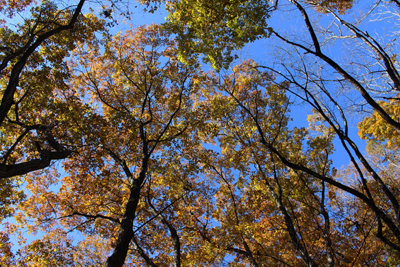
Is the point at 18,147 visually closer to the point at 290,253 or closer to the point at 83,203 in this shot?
the point at 83,203

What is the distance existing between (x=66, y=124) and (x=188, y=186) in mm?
5886

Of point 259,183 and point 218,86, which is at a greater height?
point 218,86

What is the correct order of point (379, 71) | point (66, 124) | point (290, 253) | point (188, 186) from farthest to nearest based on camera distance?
point (290, 253) → point (188, 186) → point (66, 124) → point (379, 71)

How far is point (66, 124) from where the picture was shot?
797 cm

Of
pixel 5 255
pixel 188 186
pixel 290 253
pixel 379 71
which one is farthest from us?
pixel 290 253

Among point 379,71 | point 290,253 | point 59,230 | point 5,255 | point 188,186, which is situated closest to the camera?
point 379,71

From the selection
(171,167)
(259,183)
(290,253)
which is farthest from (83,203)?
(290,253)

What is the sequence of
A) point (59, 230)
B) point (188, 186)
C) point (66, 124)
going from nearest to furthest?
point (66, 124), point (188, 186), point (59, 230)

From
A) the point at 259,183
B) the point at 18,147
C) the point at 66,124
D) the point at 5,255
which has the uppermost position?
the point at 259,183

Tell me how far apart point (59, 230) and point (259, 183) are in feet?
35.4

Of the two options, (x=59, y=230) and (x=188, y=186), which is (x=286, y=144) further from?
(x=59, y=230)

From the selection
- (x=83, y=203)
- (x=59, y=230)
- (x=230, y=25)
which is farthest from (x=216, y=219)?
(x=230, y=25)

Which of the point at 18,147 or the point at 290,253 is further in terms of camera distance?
the point at 290,253

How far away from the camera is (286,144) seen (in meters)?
10.5
